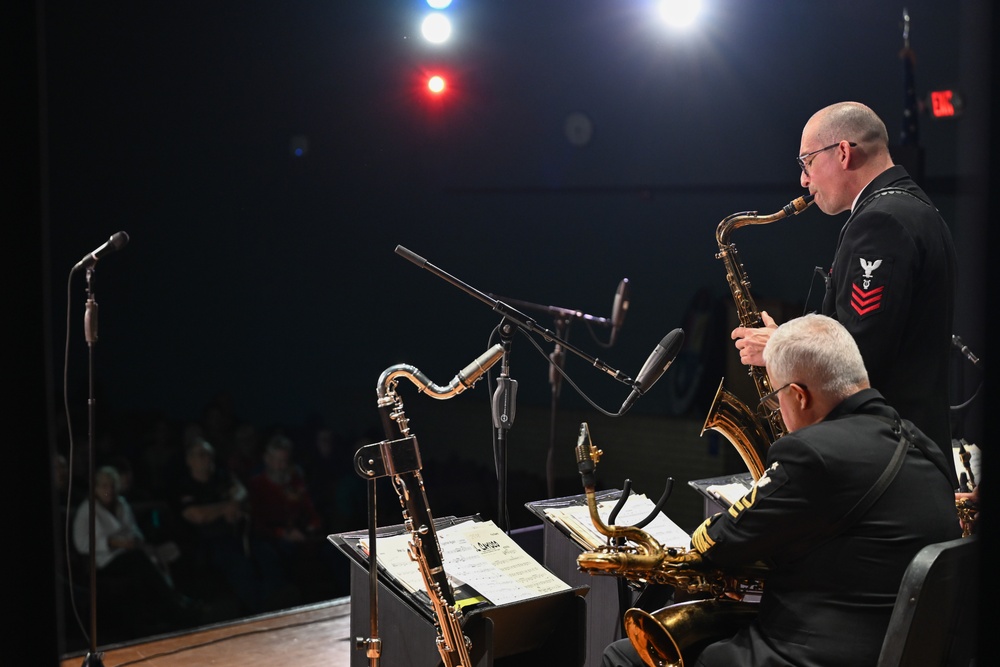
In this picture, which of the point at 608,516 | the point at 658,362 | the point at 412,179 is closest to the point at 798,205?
the point at 658,362

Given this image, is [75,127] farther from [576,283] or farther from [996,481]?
[996,481]

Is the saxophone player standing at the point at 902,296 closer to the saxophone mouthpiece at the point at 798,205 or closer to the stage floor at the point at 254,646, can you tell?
the saxophone mouthpiece at the point at 798,205

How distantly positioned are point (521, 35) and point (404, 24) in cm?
81

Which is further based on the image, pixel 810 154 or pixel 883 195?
pixel 810 154

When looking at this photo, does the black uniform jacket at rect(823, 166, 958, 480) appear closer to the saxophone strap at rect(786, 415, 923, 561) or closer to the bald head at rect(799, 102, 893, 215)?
the bald head at rect(799, 102, 893, 215)

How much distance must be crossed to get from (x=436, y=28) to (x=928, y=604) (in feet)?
14.1

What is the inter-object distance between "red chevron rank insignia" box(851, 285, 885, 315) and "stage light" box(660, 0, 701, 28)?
3.84 meters

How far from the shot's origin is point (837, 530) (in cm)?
198

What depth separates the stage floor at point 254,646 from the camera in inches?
148

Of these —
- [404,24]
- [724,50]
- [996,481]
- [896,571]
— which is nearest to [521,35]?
[404,24]

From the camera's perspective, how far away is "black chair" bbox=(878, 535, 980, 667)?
5.86 ft

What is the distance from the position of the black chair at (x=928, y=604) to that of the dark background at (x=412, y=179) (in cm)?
168

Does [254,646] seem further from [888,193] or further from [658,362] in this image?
[888,193]

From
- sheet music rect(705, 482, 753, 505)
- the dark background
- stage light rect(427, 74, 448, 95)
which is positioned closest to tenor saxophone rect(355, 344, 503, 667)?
sheet music rect(705, 482, 753, 505)
